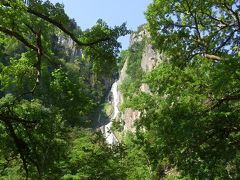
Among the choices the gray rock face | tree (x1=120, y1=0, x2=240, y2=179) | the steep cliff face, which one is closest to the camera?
tree (x1=120, y1=0, x2=240, y2=179)

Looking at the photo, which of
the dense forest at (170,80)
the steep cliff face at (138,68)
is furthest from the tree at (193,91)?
the steep cliff face at (138,68)

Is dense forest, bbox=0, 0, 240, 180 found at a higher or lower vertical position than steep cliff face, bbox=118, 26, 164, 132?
lower

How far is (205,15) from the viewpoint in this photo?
44.0ft

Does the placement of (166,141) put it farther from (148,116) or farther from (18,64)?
(18,64)

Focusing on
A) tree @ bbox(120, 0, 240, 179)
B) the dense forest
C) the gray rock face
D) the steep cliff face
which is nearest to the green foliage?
the dense forest

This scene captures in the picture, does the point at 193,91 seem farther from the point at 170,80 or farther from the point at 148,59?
the point at 148,59

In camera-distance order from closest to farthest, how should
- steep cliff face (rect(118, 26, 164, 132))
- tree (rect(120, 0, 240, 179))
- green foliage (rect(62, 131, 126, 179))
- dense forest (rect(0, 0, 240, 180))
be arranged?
1. dense forest (rect(0, 0, 240, 180))
2. tree (rect(120, 0, 240, 179))
3. green foliage (rect(62, 131, 126, 179))
4. steep cliff face (rect(118, 26, 164, 132))

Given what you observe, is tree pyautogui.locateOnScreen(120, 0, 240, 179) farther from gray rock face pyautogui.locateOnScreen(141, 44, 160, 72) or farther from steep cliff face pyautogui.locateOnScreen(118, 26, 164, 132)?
gray rock face pyautogui.locateOnScreen(141, 44, 160, 72)

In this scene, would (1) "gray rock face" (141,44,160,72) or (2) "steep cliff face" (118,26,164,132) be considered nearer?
(2) "steep cliff face" (118,26,164,132)

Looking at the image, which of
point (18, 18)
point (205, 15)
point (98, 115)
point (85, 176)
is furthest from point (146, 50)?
point (18, 18)

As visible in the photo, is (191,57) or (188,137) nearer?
(188,137)

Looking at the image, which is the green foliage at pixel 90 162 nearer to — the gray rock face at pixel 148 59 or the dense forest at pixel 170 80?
the dense forest at pixel 170 80

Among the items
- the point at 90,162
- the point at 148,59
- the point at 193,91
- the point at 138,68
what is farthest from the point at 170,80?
the point at 138,68

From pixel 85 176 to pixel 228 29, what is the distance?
1189 centimetres
